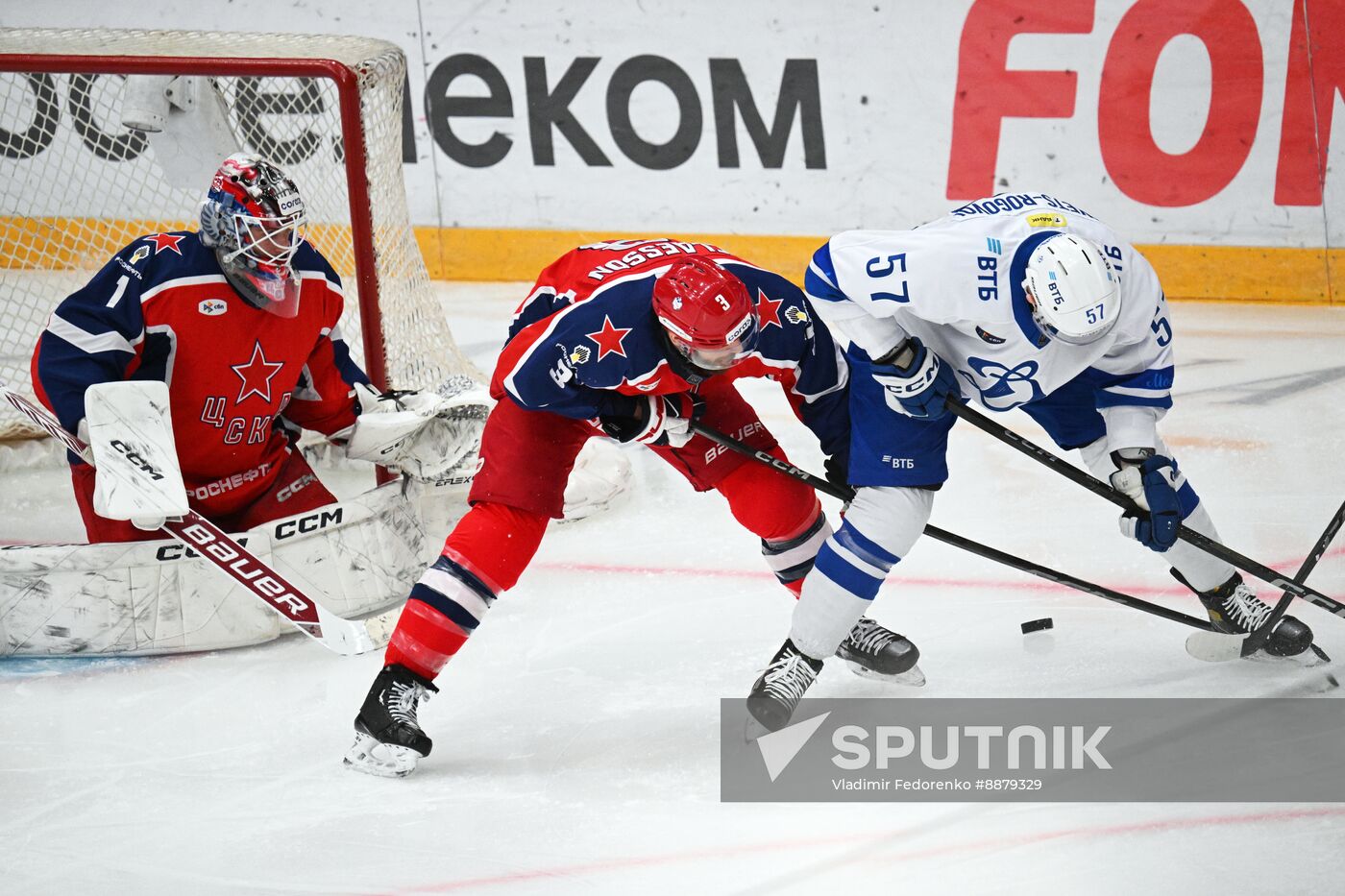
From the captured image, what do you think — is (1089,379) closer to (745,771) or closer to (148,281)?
(745,771)

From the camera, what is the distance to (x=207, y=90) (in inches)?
133

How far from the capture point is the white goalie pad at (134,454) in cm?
256

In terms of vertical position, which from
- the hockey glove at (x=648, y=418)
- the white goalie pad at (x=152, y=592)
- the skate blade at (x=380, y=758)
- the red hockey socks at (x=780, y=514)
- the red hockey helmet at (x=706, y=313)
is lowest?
the skate blade at (x=380, y=758)

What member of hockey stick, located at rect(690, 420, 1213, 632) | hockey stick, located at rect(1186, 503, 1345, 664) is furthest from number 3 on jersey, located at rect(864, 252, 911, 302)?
hockey stick, located at rect(1186, 503, 1345, 664)

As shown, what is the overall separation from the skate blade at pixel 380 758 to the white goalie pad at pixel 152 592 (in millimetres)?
584

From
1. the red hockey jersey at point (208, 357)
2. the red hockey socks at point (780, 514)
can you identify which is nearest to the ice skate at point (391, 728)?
the red hockey socks at point (780, 514)

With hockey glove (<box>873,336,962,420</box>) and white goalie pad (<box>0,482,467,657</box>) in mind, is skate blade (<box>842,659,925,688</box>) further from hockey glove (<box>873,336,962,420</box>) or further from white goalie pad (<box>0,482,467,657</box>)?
white goalie pad (<box>0,482,467,657</box>)

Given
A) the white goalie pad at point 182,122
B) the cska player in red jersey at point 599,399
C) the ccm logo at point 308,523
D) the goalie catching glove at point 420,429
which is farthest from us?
the white goalie pad at point 182,122

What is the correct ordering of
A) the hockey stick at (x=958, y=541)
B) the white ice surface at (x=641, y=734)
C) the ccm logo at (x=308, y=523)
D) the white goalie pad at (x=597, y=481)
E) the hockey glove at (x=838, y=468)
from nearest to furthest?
the white ice surface at (x=641, y=734) → the hockey stick at (x=958, y=541) → the hockey glove at (x=838, y=468) → the ccm logo at (x=308, y=523) → the white goalie pad at (x=597, y=481)

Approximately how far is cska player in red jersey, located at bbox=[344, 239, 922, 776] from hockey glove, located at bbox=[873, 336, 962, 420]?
0.51ft

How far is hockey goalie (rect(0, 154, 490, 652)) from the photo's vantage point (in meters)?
2.60

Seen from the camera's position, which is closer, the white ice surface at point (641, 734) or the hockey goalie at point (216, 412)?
the white ice surface at point (641, 734)

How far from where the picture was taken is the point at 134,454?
2.59 metres

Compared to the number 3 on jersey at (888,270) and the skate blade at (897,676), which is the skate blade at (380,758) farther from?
the number 3 on jersey at (888,270)
